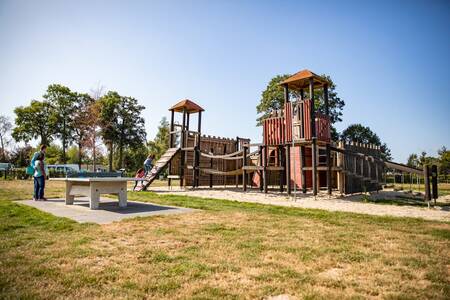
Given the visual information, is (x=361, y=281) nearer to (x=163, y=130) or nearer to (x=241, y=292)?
(x=241, y=292)

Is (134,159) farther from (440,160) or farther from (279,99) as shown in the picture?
(440,160)

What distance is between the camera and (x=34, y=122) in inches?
1698

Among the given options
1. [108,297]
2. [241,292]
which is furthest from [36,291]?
[241,292]

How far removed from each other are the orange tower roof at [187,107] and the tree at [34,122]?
108ft

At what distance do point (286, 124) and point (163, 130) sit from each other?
51.0m

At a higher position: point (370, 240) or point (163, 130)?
point (163, 130)

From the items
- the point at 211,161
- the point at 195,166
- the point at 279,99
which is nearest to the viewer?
the point at 195,166

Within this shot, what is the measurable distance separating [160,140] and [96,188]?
54107 mm

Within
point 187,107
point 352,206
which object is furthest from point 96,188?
point 187,107

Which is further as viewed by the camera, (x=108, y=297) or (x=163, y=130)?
(x=163, y=130)

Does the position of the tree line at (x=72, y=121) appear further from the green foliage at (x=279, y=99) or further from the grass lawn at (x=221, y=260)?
the grass lawn at (x=221, y=260)

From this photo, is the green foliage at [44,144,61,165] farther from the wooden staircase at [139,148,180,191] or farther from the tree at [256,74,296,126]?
the wooden staircase at [139,148,180,191]

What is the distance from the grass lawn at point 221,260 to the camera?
249 centimetres

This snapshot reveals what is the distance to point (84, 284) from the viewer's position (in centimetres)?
260
